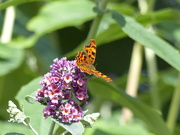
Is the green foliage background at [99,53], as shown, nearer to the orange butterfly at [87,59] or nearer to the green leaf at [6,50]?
the green leaf at [6,50]

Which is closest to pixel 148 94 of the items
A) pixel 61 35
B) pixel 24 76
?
pixel 24 76

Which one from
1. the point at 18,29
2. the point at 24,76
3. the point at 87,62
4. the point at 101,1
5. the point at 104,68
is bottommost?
the point at 87,62

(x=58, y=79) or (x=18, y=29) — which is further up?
(x=18, y=29)

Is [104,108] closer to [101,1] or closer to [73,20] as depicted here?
[73,20]

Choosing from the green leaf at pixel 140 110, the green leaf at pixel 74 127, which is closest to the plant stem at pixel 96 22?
the green leaf at pixel 140 110

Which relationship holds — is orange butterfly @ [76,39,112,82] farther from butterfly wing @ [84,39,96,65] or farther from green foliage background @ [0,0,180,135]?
green foliage background @ [0,0,180,135]

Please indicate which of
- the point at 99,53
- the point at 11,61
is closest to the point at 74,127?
the point at 11,61

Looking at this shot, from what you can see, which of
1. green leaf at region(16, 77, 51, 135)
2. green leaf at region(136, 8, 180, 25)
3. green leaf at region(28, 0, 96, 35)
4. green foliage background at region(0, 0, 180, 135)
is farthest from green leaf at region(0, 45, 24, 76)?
green leaf at region(136, 8, 180, 25)
